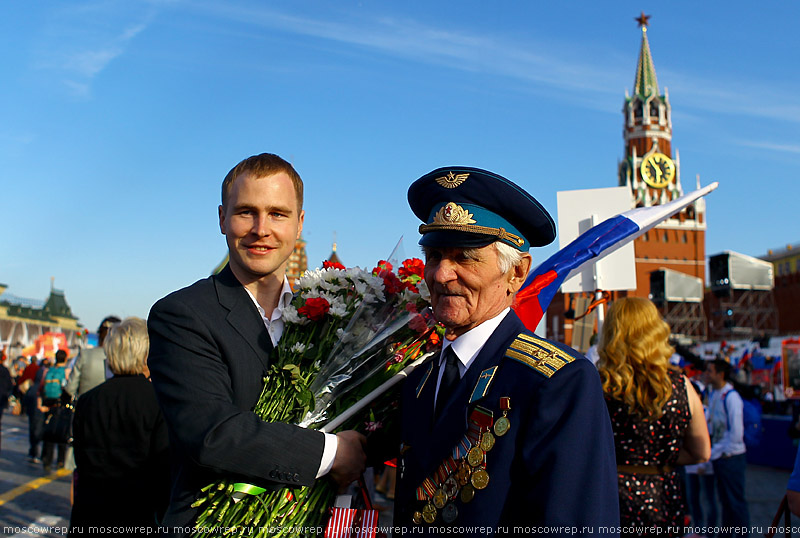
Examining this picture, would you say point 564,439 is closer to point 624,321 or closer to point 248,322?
point 248,322

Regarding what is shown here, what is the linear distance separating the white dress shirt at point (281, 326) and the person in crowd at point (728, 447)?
6.01m

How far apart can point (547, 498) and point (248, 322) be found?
1186 millimetres

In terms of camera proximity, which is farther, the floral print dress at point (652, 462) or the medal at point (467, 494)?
the floral print dress at point (652, 462)

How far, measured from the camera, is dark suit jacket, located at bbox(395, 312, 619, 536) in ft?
5.24

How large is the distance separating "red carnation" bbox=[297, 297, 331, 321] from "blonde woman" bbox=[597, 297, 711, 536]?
184 cm

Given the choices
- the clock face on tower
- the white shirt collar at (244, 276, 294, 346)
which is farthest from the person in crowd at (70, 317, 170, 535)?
the clock face on tower

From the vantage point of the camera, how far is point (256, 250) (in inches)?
93.8

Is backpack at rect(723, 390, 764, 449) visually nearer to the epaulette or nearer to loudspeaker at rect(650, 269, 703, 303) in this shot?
the epaulette

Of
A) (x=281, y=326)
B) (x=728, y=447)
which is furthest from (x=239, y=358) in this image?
(x=728, y=447)

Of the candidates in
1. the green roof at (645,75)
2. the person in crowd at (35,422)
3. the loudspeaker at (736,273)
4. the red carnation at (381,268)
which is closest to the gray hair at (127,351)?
the red carnation at (381,268)

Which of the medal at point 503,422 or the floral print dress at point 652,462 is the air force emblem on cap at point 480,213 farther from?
the floral print dress at point 652,462

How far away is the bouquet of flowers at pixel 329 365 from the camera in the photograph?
2016 mm

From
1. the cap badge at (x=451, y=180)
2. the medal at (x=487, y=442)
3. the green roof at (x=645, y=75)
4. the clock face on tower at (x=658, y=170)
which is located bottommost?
the medal at (x=487, y=442)

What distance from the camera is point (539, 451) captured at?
5.41 feet
